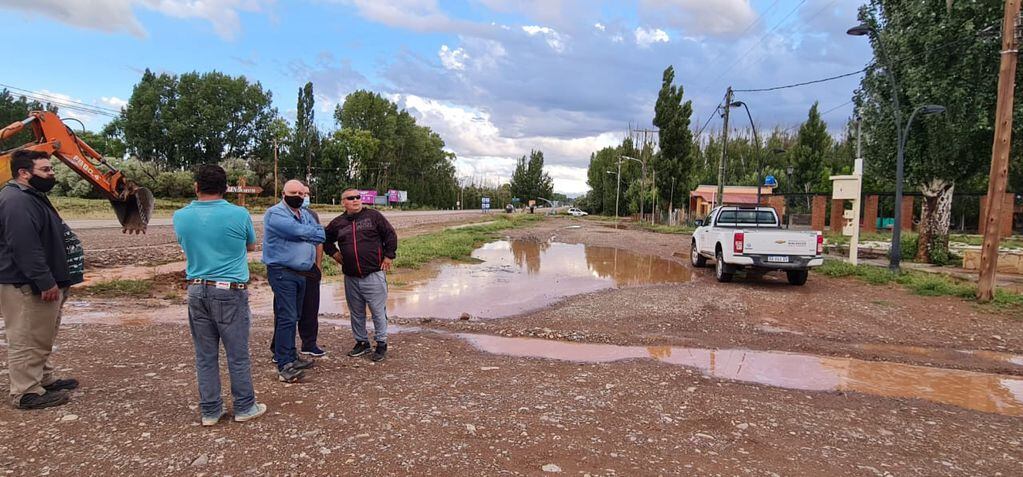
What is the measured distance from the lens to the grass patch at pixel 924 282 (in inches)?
399

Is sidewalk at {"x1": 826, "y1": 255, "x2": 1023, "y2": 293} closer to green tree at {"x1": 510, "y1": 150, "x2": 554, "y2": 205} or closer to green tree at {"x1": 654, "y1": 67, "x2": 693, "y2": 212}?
green tree at {"x1": 654, "y1": 67, "x2": 693, "y2": 212}

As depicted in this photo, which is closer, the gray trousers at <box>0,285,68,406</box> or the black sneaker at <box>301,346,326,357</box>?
the gray trousers at <box>0,285,68,406</box>

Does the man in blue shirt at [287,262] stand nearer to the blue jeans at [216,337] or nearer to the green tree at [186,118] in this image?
the blue jeans at [216,337]

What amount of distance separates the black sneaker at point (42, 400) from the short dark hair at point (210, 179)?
2.00m

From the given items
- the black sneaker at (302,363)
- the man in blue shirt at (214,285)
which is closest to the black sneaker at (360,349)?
the black sneaker at (302,363)

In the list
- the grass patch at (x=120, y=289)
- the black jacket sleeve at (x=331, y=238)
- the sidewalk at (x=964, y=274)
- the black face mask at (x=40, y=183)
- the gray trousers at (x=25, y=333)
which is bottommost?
the grass patch at (x=120, y=289)

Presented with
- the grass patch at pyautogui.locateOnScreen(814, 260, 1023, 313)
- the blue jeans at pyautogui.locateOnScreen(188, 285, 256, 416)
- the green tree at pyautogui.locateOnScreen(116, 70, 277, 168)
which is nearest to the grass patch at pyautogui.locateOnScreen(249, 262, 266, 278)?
the blue jeans at pyautogui.locateOnScreen(188, 285, 256, 416)

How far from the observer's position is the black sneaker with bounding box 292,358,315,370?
5.06 m

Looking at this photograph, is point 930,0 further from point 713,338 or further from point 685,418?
point 685,418

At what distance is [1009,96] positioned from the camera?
9852mm

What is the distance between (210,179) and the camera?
3.94m

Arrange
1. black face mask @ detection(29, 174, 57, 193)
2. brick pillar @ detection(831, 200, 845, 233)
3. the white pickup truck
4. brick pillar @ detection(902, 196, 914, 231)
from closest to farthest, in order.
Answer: black face mask @ detection(29, 174, 57, 193) < the white pickup truck < brick pillar @ detection(902, 196, 914, 231) < brick pillar @ detection(831, 200, 845, 233)

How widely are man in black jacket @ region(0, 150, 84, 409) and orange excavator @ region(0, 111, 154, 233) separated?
5.88 meters

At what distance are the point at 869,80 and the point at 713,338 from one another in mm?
14958
